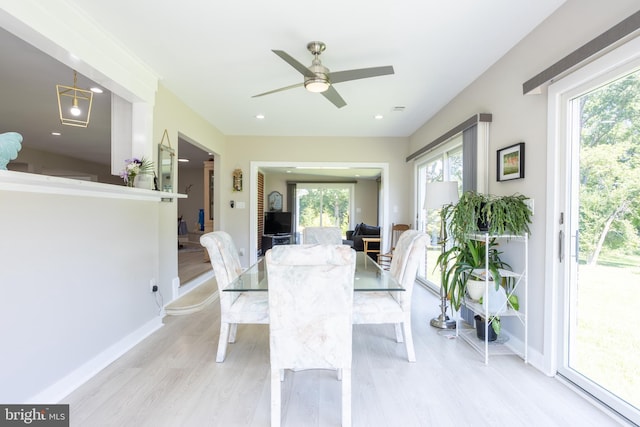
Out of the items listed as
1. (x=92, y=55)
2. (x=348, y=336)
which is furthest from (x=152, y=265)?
(x=348, y=336)

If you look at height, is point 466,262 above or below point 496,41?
below

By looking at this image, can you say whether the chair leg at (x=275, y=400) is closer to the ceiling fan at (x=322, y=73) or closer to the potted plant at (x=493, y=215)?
the potted plant at (x=493, y=215)

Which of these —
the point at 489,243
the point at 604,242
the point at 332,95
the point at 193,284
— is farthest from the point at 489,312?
the point at 193,284

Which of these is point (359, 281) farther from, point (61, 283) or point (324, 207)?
point (324, 207)

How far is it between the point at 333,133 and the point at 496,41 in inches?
129

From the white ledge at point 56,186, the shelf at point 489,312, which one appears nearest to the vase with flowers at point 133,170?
the white ledge at point 56,186

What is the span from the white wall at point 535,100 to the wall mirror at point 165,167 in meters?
3.41

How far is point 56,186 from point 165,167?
1.64 m

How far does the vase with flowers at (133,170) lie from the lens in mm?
2775

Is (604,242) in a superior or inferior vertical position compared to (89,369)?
superior

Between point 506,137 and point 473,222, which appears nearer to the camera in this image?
point 473,222

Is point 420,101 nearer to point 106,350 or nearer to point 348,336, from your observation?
point 348,336

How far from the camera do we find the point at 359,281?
7.86ft

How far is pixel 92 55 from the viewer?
2385 millimetres
